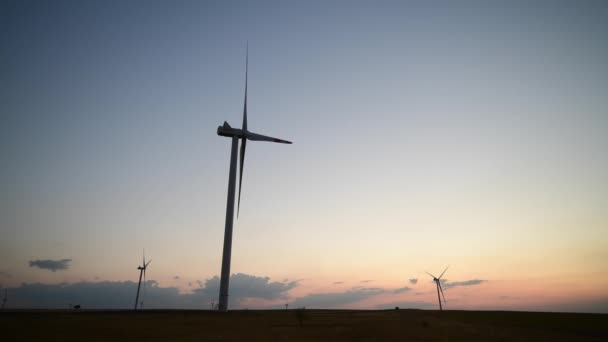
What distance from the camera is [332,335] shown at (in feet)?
98.5

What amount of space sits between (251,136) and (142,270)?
76.0 meters

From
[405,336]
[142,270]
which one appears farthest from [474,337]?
[142,270]

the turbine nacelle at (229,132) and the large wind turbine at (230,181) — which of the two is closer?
the large wind turbine at (230,181)

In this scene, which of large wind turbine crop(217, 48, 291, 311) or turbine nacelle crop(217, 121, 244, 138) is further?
turbine nacelle crop(217, 121, 244, 138)

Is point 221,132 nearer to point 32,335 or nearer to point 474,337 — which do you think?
point 32,335

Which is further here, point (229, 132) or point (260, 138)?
point (260, 138)

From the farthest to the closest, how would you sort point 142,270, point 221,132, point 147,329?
point 142,270 < point 221,132 < point 147,329

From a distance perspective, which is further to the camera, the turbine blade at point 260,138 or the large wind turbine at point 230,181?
the turbine blade at point 260,138

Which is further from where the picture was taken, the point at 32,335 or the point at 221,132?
the point at 221,132

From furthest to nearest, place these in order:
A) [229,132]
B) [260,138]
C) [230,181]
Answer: [260,138] → [229,132] → [230,181]

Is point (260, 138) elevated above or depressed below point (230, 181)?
above

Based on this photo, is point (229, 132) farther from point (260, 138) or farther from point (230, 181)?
point (230, 181)

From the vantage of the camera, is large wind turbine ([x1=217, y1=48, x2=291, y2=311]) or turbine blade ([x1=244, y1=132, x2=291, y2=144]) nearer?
large wind turbine ([x1=217, y1=48, x2=291, y2=311])

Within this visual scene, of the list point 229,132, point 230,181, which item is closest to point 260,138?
point 229,132
